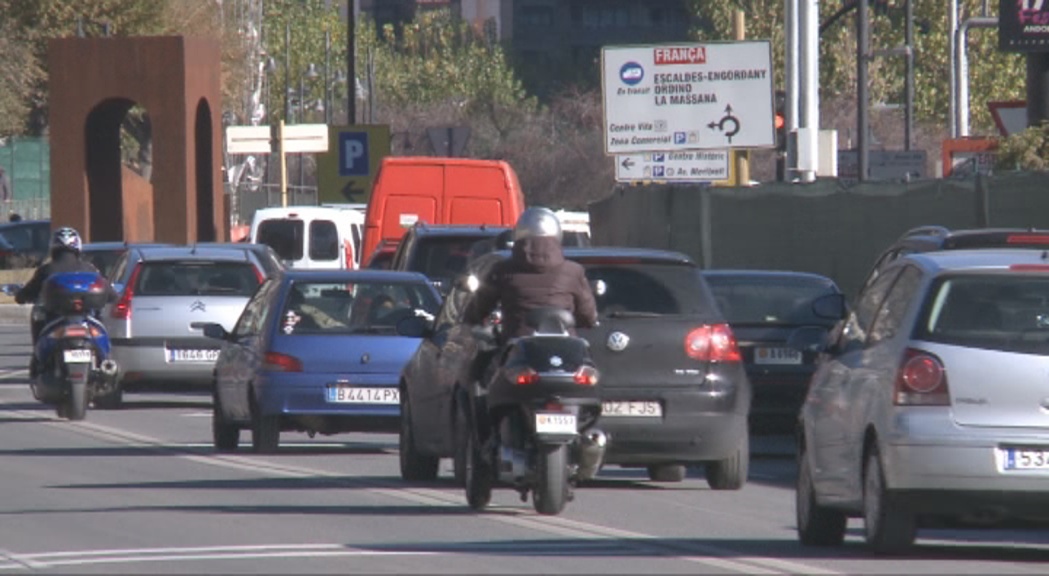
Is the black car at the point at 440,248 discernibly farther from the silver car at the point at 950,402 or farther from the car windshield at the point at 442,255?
the silver car at the point at 950,402

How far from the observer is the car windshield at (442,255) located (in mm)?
25547

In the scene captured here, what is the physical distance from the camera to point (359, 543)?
1220 cm

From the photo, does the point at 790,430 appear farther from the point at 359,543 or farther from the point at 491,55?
the point at 491,55

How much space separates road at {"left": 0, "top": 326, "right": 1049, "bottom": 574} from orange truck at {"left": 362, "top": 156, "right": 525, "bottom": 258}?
499 inches

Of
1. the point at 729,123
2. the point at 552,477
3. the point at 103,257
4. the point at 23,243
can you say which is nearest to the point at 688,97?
the point at 729,123

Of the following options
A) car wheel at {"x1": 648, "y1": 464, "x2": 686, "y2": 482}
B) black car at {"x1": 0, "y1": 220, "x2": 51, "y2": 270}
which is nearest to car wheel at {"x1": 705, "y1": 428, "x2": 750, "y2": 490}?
car wheel at {"x1": 648, "y1": 464, "x2": 686, "y2": 482}

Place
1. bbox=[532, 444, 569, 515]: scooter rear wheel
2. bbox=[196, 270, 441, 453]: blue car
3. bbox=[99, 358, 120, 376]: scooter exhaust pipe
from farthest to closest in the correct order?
bbox=[99, 358, 120, 376]: scooter exhaust pipe < bbox=[196, 270, 441, 453]: blue car < bbox=[532, 444, 569, 515]: scooter rear wheel

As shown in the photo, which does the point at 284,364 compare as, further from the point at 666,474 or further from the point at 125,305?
the point at 125,305

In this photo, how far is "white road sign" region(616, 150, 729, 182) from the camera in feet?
109

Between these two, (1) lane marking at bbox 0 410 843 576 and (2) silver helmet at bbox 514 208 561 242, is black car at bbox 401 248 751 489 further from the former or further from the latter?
(2) silver helmet at bbox 514 208 561 242

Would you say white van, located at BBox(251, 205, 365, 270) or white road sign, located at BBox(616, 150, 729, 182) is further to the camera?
white van, located at BBox(251, 205, 365, 270)

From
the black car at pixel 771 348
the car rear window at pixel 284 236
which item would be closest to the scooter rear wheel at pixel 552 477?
the black car at pixel 771 348

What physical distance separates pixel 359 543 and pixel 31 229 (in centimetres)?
4989

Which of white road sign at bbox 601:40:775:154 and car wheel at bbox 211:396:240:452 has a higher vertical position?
white road sign at bbox 601:40:775:154
